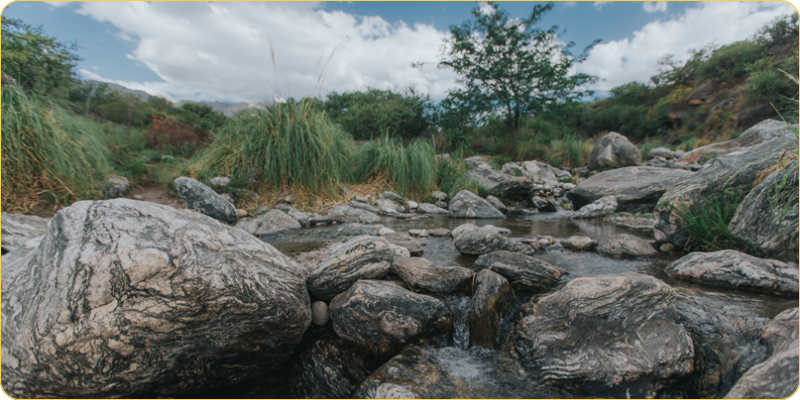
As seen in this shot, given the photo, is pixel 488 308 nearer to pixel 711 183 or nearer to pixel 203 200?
pixel 711 183

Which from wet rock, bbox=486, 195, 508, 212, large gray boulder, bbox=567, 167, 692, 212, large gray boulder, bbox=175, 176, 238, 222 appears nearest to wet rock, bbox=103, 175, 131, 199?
large gray boulder, bbox=175, 176, 238, 222

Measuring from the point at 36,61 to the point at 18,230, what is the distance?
12.2 feet

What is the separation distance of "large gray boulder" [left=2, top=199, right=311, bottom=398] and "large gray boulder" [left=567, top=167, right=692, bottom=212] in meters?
6.68

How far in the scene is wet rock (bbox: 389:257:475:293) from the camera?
2291 millimetres

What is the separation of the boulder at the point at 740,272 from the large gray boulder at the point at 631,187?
398cm

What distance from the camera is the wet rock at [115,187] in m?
4.18

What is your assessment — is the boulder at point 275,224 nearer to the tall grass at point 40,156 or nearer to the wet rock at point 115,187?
the wet rock at point 115,187

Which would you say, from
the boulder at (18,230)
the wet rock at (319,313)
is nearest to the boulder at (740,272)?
the wet rock at (319,313)

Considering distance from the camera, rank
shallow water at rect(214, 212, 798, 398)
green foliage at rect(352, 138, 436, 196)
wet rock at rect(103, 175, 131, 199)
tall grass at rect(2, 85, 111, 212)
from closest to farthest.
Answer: shallow water at rect(214, 212, 798, 398)
tall grass at rect(2, 85, 111, 212)
wet rock at rect(103, 175, 131, 199)
green foliage at rect(352, 138, 436, 196)

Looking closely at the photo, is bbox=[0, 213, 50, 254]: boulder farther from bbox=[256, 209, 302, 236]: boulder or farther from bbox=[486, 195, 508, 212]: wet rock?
bbox=[486, 195, 508, 212]: wet rock

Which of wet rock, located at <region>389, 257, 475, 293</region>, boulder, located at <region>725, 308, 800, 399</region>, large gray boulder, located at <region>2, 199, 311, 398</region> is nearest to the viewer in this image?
boulder, located at <region>725, 308, 800, 399</region>

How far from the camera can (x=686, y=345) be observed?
59.7 inches

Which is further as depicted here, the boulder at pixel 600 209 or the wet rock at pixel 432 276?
the boulder at pixel 600 209

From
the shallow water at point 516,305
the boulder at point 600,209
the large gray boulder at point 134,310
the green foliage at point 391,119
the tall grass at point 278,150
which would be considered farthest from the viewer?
the green foliage at point 391,119
